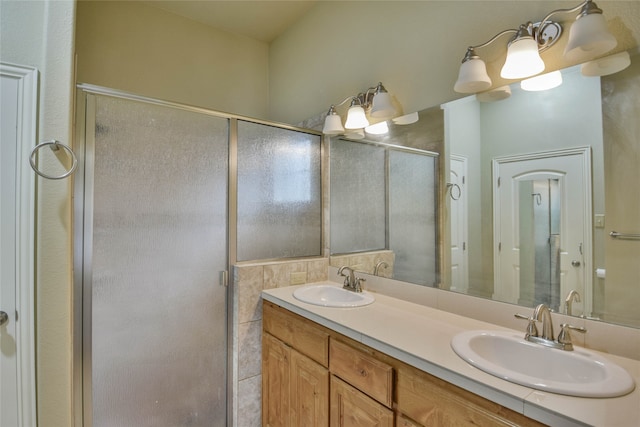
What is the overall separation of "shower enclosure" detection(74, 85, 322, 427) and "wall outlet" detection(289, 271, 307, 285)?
0.71ft

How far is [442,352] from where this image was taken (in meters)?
1.08

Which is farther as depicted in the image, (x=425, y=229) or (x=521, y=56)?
(x=425, y=229)

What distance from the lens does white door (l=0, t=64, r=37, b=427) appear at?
1.23 m

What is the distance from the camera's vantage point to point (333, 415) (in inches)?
54.9

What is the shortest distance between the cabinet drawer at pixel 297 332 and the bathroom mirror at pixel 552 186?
67cm

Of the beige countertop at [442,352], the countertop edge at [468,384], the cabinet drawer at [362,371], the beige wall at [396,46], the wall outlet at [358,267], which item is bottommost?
the cabinet drawer at [362,371]

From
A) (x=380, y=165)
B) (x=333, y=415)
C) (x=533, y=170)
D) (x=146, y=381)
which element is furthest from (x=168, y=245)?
(x=533, y=170)

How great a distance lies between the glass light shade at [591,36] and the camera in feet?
3.42

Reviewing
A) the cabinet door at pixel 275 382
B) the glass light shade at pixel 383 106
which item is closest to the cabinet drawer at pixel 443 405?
the cabinet door at pixel 275 382

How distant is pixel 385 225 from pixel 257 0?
6.18ft

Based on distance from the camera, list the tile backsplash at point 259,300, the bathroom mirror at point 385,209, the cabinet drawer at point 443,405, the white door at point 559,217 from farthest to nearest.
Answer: the bathroom mirror at point 385,209 → the tile backsplash at point 259,300 → the white door at point 559,217 → the cabinet drawer at point 443,405

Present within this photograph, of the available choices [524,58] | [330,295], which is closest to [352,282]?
[330,295]

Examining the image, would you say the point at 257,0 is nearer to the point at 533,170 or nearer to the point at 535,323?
the point at 533,170

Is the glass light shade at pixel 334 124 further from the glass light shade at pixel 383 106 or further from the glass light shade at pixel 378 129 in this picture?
the glass light shade at pixel 383 106
